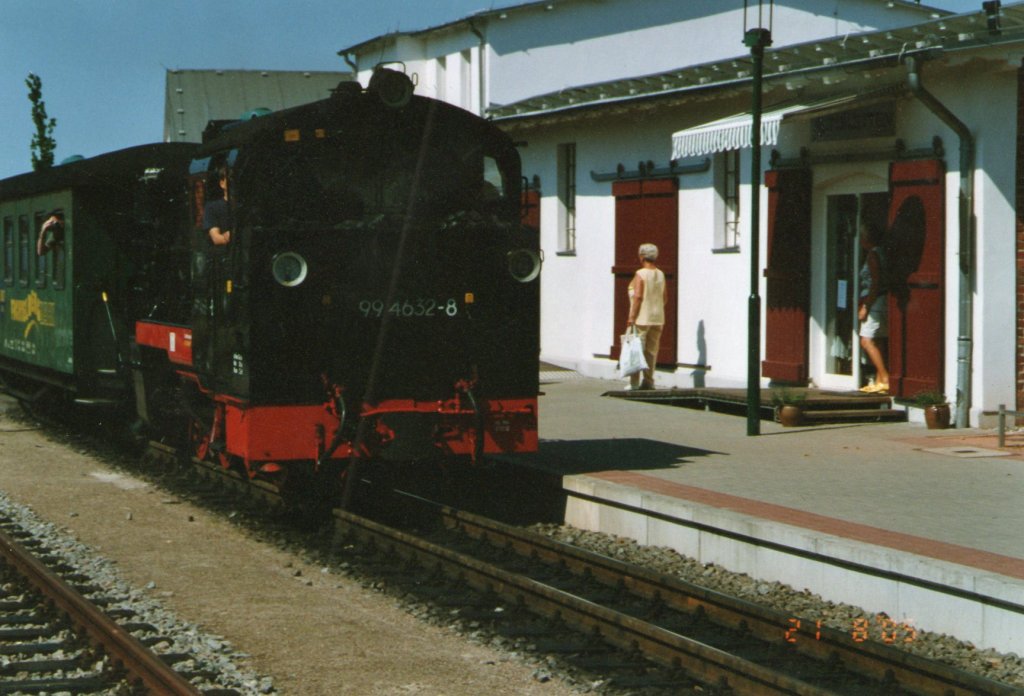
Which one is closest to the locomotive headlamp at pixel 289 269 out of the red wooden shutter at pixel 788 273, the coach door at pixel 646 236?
the red wooden shutter at pixel 788 273

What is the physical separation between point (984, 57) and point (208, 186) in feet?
24.5

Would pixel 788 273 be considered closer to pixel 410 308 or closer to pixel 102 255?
pixel 102 255

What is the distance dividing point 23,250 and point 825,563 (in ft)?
39.2

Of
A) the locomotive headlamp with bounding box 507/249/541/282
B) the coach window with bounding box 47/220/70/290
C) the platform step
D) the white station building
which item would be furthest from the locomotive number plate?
the coach window with bounding box 47/220/70/290

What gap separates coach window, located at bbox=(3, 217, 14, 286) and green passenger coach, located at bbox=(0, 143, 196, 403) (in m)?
1.93

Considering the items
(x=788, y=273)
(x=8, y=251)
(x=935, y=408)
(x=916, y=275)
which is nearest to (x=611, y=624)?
(x=935, y=408)

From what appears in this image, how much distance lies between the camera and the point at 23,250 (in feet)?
56.9

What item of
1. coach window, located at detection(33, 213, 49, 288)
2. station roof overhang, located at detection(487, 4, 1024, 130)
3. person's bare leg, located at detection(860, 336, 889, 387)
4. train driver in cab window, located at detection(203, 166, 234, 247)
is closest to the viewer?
train driver in cab window, located at detection(203, 166, 234, 247)

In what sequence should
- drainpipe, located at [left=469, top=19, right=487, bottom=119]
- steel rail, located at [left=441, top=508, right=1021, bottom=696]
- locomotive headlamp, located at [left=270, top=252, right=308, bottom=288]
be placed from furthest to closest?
1. drainpipe, located at [left=469, top=19, right=487, bottom=119]
2. locomotive headlamp, located at [left=270, top=252, right=308, bottom=288]
3. steel rail, located at [left=441, top=508, right=1021, bottom=696]

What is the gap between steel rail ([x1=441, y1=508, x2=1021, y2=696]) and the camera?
20.3ft

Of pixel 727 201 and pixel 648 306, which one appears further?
pixel 727 201

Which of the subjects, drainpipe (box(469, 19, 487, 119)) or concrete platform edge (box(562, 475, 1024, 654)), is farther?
drainpipe (box(469, 19, 487, 119))

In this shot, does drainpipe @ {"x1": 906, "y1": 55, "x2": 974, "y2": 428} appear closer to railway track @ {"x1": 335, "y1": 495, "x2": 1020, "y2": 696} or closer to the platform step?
the platform step

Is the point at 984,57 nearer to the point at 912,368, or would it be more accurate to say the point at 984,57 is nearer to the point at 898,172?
the point at 898,172
